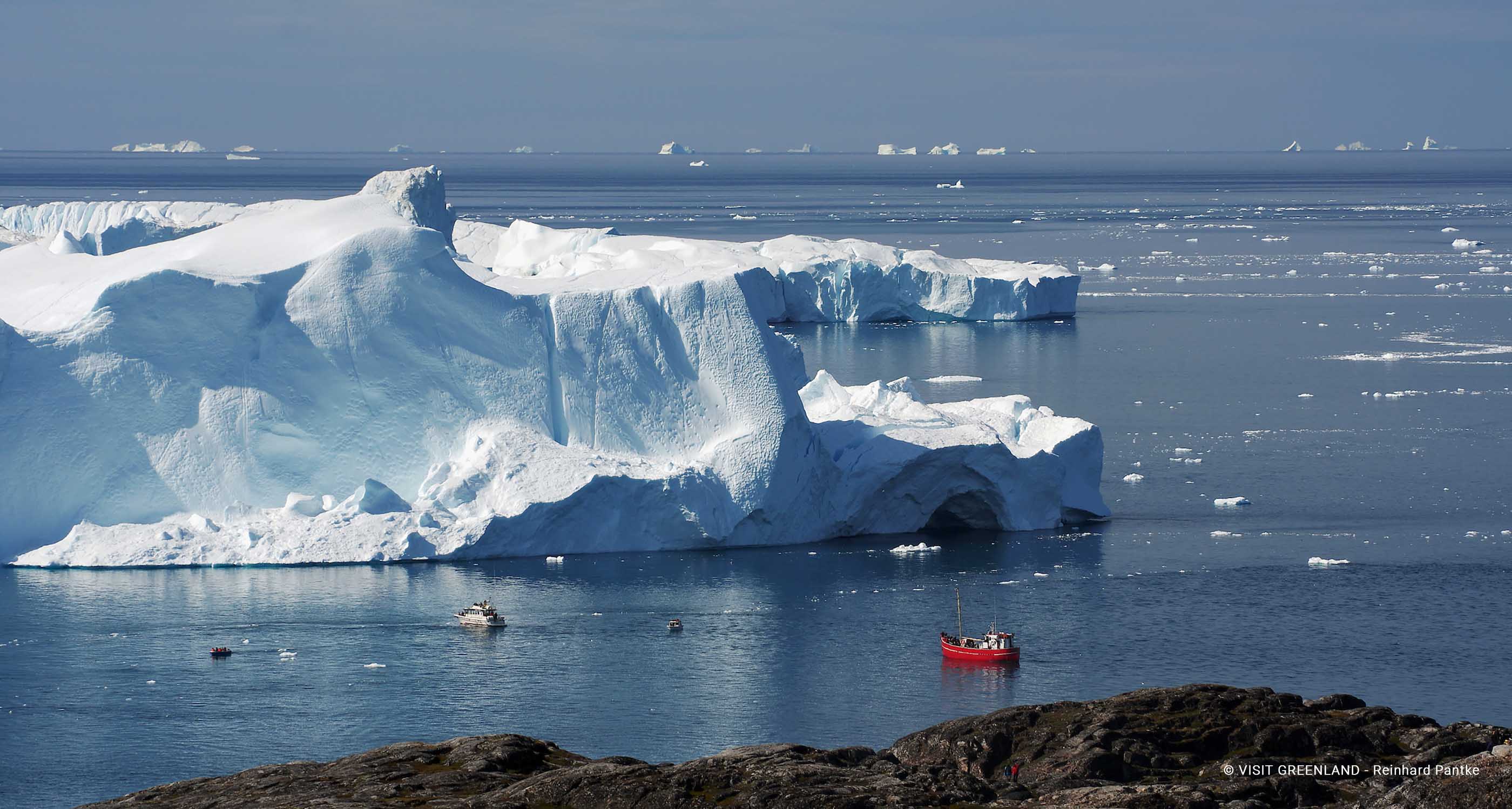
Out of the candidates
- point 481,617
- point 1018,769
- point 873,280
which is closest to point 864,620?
point 481,617

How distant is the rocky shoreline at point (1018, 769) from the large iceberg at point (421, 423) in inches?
470

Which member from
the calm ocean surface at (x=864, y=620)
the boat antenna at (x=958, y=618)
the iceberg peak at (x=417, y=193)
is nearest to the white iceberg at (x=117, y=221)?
the iceberg peak at (x=417, y=193)

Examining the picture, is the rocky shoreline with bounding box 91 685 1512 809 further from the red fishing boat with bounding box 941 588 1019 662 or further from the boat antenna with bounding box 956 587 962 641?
the boat antenna with bounding box 956 587 962 641

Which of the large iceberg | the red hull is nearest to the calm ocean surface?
the red hull

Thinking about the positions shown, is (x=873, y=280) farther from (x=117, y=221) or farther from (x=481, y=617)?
(x=481, y=617)

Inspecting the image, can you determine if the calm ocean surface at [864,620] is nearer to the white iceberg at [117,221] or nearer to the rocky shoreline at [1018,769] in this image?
the rocky shoreline at [1018,769]

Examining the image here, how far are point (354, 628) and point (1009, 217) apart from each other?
104842mm

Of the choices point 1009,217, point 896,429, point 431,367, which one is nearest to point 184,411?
point 431,367

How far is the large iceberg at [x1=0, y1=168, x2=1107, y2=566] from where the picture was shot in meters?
29.8

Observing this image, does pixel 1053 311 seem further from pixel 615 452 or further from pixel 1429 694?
pixel 1429 694

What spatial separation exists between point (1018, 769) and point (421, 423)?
52.4ft

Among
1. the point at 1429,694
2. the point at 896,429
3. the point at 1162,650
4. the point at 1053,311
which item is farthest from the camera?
the point at 1053,311

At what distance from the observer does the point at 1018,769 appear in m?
18.3

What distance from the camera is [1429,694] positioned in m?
23.5
